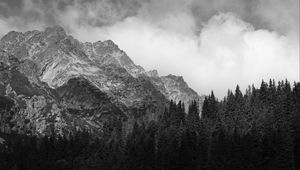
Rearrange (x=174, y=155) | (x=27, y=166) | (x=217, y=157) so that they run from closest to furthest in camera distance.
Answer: (x=217, y=157) → (x=174, y=155) → (x=27, y=166)

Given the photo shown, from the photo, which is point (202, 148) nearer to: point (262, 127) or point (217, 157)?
point (217, 157)

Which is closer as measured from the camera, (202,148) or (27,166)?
(202,148)

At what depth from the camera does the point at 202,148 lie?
16288 centimetres

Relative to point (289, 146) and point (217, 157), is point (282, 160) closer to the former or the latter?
point (289, 146)

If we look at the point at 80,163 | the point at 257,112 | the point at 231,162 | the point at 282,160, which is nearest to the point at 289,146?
the point at 282,160

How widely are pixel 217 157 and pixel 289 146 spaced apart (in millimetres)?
23248

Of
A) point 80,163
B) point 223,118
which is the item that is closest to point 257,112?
point 223,118

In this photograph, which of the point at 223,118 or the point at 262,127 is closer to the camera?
the point at 262,127

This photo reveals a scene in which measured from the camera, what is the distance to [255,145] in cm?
15062

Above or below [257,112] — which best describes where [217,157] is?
below

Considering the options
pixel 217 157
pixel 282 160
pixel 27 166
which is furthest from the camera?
pixel 27 166

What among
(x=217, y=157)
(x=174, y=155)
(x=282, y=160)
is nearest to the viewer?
(x=282, y=160)

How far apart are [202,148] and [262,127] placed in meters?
24.0

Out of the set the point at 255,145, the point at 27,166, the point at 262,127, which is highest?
the point at 262,127
